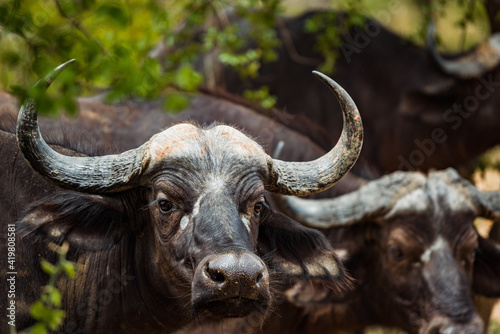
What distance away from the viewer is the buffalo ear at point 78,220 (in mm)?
3619

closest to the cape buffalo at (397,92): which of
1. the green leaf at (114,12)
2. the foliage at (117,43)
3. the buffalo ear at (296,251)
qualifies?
the foliage at (117,43)

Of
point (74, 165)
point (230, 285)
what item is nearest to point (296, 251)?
point (230, 285)

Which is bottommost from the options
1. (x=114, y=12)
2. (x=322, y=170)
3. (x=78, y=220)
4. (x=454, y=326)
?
(x=454, y=326)

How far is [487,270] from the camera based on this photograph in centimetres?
535

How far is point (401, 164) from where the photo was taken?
25.2 ft

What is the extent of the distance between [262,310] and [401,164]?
4617 mm

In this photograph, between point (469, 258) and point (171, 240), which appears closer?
point (171, 240)

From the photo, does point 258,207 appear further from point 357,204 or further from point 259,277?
point 357,204

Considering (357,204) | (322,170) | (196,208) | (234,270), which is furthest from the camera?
(357,204)

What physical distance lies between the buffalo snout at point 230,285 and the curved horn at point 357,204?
5.28 feet

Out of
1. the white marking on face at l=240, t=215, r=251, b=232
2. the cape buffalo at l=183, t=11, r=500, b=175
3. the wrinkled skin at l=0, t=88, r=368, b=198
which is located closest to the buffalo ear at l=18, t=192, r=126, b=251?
the white marking on face at l=240, t=215, r=251, b=232

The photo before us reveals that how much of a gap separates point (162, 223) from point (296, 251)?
891 millimetres

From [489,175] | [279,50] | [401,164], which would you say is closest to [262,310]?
[401,164]

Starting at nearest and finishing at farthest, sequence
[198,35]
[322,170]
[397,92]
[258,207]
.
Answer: [258,207] → [322,170] → [198,35] → [397,92]
